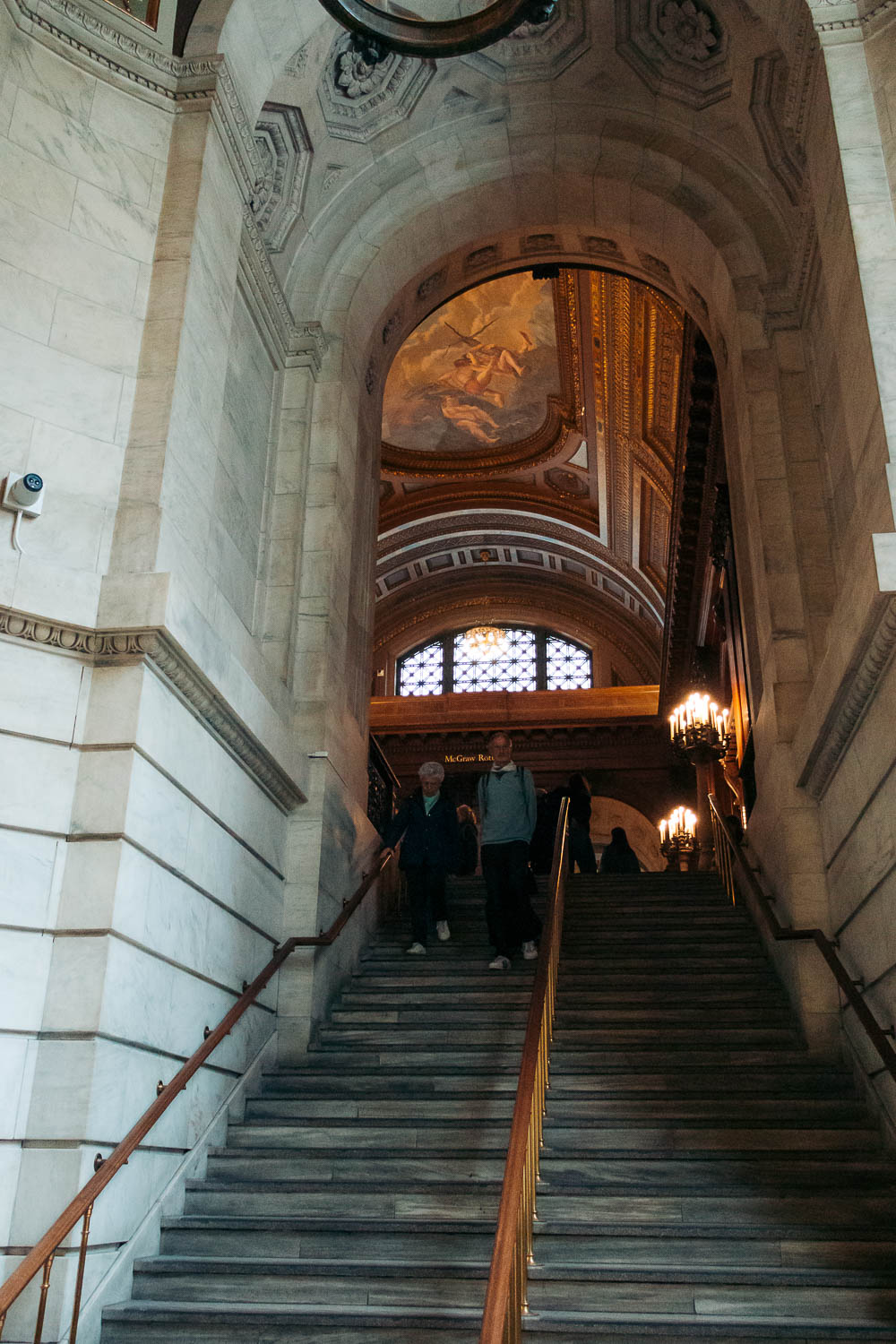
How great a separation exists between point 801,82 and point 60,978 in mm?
6636

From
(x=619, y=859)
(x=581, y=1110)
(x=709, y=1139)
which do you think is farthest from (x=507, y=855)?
(x=619, y=859)

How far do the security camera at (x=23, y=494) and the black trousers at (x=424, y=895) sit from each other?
4214 mm

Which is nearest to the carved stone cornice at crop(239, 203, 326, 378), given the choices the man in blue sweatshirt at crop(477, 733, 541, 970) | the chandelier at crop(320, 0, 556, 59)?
the chandelier at crop(320, 0, 556, 59)

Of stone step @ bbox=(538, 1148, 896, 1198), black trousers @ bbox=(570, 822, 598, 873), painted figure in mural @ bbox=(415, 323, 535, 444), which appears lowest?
stone step @ bbox=(538, 1148, 896, 1198)

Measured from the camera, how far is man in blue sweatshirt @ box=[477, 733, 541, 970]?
Answer: 8.16 meters

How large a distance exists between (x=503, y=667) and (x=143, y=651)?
1814cm

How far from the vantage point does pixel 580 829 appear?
1302 cm

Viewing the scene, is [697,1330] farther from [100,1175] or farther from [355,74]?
[355,74]

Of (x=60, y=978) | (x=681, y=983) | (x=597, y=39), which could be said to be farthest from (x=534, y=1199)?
(x=597, y=39)

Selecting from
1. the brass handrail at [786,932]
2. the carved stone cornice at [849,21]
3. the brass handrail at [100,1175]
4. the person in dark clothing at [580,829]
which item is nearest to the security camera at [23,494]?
the brass handrail at [100,1175]

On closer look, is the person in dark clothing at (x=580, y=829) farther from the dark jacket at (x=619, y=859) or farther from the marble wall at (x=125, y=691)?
the marble wall at (x=125, y=691)

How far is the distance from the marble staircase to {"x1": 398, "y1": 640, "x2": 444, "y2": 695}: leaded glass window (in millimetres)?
15625

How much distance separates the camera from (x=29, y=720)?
5.50 meters

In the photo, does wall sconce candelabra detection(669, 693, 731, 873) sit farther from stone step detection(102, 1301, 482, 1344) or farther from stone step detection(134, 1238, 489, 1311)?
stone step detection(102, 1301, 482, 1344)
